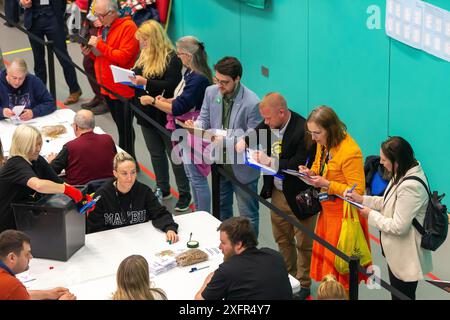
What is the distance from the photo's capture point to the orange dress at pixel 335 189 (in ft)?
17.6

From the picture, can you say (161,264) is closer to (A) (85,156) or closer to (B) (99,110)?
(A) (85,156)

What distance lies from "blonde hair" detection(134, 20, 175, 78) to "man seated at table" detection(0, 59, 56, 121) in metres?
1.31

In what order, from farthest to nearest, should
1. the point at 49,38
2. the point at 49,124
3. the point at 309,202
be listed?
1. the point at 49,38
2. the point at 49,124
3. the point at 309,202

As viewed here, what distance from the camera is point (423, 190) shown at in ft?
16.4

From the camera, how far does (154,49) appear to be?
23.6ft

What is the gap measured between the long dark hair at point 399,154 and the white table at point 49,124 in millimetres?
3279

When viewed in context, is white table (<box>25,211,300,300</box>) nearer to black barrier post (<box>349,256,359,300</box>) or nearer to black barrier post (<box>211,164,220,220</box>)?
black barrier post (<box>211,164,220,220</box>)

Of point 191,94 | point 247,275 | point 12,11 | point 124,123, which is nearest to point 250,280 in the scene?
point 247,275

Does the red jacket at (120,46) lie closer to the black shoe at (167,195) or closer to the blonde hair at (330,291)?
the black shoe at (167,195)

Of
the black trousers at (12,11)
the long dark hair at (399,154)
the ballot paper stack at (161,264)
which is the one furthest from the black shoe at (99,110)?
the long dark hair at (399,154)

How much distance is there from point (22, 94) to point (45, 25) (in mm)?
2178

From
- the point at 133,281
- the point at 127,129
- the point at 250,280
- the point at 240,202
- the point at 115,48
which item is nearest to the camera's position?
the point at 133,281

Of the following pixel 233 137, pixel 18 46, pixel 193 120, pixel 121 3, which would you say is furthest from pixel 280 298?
pixel 18 46

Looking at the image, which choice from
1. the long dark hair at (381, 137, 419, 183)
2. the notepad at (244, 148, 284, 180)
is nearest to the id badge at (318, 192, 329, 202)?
the notepad at (244, 148, 284, 180)
